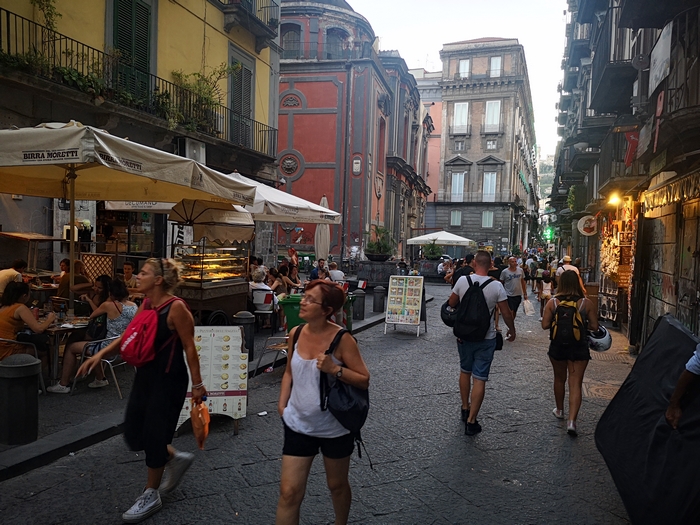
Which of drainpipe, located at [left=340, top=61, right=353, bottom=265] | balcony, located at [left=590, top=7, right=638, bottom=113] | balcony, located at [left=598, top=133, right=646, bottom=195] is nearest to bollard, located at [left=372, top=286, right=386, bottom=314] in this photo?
→ balcony, located at [left=598, top=133, right=646, bottom=195]

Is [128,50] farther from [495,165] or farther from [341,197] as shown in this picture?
[495,165]

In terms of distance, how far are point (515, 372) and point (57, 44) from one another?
10496mm

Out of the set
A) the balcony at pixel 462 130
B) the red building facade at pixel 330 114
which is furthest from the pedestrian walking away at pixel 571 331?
the balcony at pixel 462 130

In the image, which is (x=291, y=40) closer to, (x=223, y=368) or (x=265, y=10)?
(x=265, y=10)

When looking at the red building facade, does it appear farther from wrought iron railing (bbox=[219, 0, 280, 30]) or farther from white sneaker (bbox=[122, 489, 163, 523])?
white sneaker (bbox=[122, 489, 163, 523])

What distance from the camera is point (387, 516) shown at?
367 centimetres

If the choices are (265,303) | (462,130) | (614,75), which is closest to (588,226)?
(614,75)

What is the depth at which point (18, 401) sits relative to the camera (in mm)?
4453

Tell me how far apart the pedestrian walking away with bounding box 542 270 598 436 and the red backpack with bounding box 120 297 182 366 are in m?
3.58

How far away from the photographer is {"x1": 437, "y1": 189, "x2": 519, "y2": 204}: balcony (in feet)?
186

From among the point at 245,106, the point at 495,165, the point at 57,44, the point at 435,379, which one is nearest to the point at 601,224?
the point at 245,106

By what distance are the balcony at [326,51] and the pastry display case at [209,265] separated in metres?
21.1

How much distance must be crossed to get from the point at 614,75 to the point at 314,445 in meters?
12.0

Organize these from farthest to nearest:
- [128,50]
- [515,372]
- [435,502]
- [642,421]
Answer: [128,50], [515,372], [435,502], [642,421]
